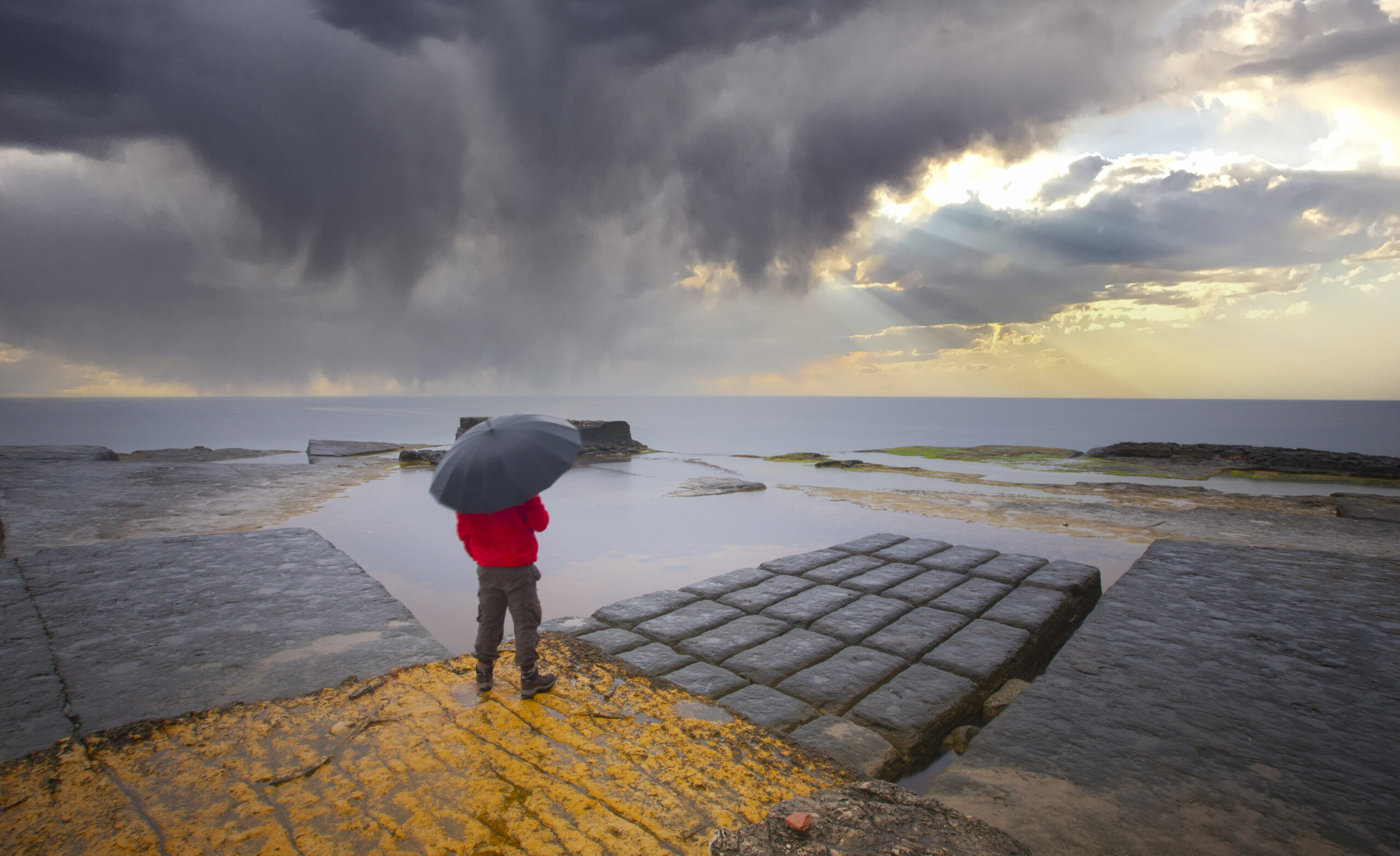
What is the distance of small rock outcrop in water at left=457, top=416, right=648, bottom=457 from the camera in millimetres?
15984

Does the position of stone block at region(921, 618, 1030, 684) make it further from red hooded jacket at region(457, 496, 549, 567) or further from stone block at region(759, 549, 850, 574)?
red hooded jacket at region(457, 496, 549, 567)

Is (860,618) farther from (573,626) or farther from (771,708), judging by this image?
(573,626)

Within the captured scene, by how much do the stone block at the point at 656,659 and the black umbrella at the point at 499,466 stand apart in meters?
1.23

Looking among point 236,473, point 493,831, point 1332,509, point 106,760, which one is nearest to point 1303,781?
point 493,831

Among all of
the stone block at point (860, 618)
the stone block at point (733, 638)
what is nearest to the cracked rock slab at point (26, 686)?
the stone block at point (733, 638)

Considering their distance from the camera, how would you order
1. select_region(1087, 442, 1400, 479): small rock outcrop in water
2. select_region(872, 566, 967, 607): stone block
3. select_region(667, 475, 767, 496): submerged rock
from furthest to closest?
select_region(1087, 442, 1400, 479): small rock outcrop in water < select_region(667, 475, 767, 496): submerged rock < select_region(872, 566, 967, 607): stone block

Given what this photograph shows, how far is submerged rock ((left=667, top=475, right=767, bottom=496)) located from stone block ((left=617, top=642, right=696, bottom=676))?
20.8 feet

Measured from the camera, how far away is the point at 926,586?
15.2 ft

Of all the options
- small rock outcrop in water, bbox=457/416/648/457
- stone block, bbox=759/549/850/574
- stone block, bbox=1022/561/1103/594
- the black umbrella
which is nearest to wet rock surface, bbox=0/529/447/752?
the black umbrella

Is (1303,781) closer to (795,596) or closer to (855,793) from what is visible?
(855,793)

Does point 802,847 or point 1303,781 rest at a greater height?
point 802,847

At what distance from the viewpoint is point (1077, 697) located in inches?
113

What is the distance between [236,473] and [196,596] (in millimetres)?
8282

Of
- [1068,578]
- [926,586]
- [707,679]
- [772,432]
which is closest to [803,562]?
[926,586]
